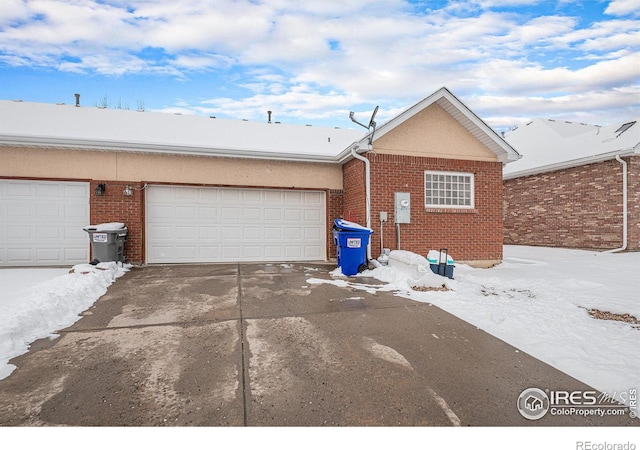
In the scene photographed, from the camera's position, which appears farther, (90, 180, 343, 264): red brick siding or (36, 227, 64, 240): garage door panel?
(90, 180, 343, 264): red brick siding

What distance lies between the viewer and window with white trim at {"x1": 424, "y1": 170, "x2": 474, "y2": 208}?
9.58 metres

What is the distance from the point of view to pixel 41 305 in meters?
4.32

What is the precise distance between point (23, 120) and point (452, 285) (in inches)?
531

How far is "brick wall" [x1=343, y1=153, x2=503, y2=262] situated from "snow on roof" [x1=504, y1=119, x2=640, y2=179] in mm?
5178

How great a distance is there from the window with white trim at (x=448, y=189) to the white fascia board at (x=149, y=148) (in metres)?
3.13

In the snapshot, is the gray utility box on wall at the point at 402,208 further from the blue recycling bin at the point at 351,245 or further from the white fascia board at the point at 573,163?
the white fascia board at the point at 573,163

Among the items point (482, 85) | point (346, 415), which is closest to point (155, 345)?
point (346, 415)

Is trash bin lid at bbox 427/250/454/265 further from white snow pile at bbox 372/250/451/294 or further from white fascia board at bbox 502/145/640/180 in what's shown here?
white fascia board at bbox 502/145/640/180

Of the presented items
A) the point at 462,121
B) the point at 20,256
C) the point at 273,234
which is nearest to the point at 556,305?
the point at 462,121

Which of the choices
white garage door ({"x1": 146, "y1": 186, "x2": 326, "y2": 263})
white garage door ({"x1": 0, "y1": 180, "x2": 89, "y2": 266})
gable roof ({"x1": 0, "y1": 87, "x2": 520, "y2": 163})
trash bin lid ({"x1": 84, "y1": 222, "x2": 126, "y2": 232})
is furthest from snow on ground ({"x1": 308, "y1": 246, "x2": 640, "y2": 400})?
white garage door ({"x1": 0, "y1": 180, "x2": 89, "y2": 266})

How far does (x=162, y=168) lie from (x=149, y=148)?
0.67 m

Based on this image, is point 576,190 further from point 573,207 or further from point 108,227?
point 108,227

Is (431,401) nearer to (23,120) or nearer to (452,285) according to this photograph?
(452,285)

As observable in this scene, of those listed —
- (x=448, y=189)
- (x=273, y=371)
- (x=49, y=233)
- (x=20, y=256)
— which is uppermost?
(x=448, y=189)
